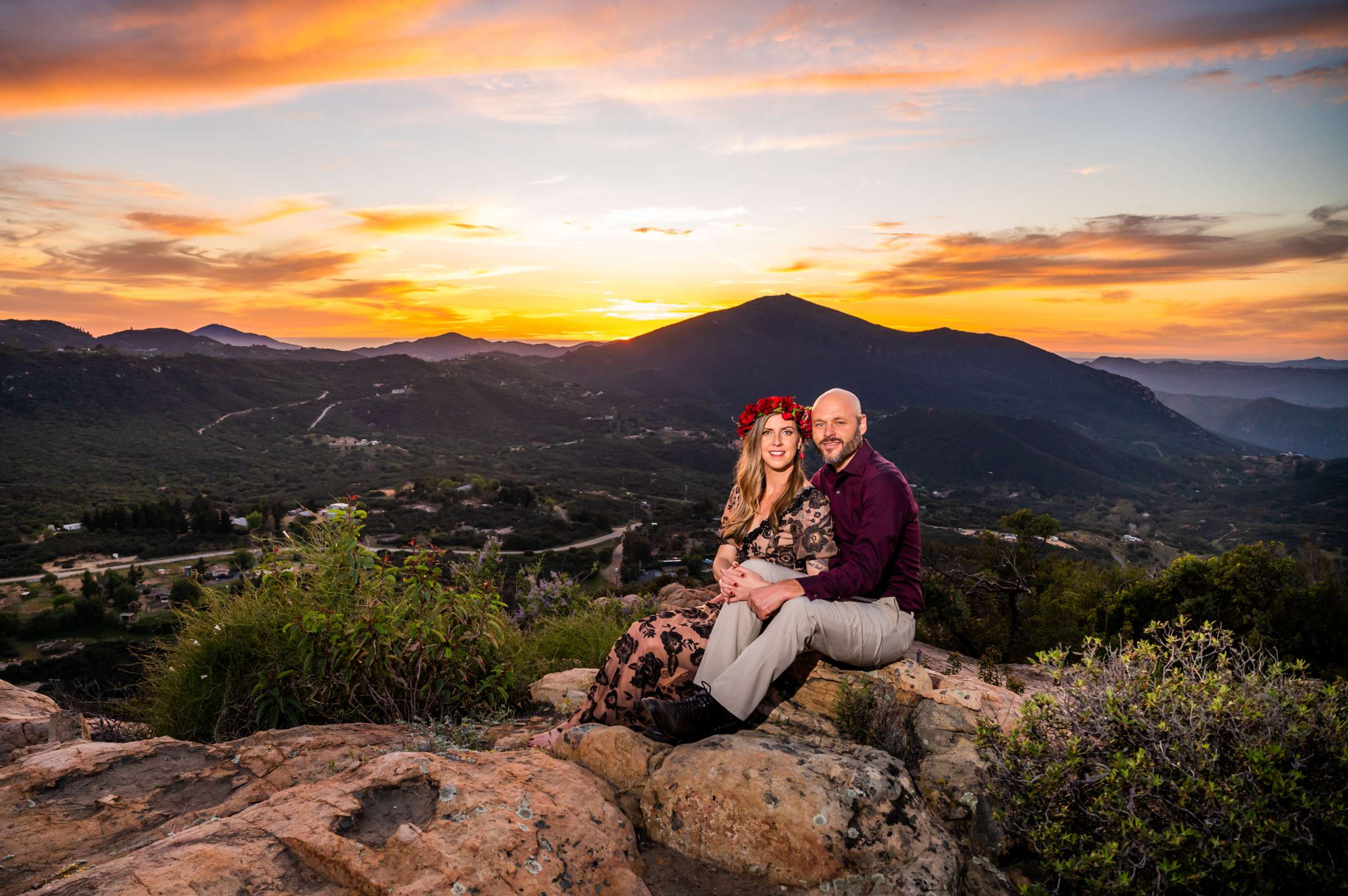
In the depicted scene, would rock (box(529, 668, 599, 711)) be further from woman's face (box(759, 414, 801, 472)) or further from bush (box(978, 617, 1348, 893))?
bush (box(978, 617, 1348, 893))

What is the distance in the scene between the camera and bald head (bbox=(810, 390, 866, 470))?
454cm

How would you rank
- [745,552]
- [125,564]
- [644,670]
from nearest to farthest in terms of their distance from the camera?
1. [644,670]
2. [745,552]
3. [125,564]

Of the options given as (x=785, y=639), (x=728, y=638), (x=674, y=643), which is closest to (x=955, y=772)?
(x=785, y=639)

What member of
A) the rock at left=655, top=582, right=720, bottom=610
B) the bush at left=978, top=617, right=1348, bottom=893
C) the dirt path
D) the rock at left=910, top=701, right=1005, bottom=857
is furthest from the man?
the dirt path

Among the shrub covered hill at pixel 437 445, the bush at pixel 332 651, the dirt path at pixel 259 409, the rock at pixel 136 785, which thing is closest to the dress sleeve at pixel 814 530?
the bush at pixel 332 651

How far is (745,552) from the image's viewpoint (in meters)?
4.88

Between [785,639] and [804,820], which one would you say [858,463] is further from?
[804,820]

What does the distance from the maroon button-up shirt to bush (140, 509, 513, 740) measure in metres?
2.66

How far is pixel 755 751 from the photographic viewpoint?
3352 millimetres

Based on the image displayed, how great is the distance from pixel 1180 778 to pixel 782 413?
3.04m

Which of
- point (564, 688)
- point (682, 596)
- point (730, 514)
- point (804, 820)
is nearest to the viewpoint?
point (804, 820)

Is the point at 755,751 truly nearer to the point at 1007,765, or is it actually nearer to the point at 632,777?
the point at 632,777

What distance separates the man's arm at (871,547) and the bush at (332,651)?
256 centimetres

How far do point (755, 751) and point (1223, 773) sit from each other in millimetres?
2019
